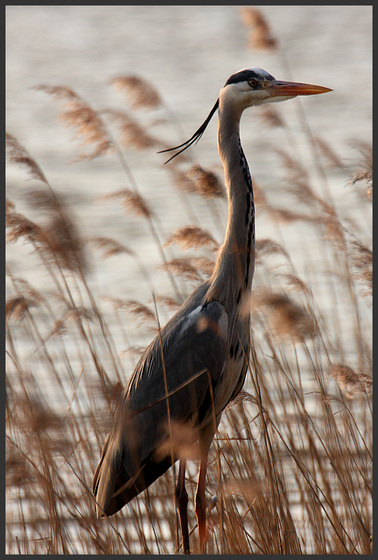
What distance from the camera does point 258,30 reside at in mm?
3016

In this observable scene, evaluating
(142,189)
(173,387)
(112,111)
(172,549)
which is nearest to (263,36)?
(112,111)

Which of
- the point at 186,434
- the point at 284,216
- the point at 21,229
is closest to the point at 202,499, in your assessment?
the point at 186,434

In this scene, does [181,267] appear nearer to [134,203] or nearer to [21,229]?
[134,203]

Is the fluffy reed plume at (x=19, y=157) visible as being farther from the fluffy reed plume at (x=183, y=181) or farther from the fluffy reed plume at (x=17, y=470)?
the fluffy reed plume at (x=17, y=470)

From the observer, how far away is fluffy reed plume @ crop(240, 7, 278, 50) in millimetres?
3002

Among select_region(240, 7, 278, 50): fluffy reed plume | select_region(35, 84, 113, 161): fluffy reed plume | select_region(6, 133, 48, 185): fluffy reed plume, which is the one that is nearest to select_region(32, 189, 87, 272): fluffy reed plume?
select_region(6, 133, 48, 185): fluffy reed plume

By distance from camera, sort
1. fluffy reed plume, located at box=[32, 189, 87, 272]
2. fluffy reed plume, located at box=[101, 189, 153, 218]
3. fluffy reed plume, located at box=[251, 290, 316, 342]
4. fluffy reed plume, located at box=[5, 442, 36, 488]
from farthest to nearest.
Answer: fluffy reed plume, located at box=[101, 189, 153, 218] → fluffy reed plume, located at box=[32, 189, 87, 272] → fluffy reed plume, located at box=[5, 442, 36, 488] → fluffy reed plume, located at box=[251, 290, 316, 342]

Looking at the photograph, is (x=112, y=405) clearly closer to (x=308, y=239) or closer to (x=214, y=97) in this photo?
(x=308, y=239)

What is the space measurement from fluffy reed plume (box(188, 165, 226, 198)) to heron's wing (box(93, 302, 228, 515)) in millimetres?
461

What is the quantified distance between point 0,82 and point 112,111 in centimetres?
62

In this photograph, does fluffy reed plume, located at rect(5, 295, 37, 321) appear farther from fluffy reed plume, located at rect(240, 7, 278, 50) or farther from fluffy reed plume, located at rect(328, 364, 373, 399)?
fluffy reed plume, located at rect(240, 7, 278, 50)

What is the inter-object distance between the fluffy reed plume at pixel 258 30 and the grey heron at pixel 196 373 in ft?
0.86

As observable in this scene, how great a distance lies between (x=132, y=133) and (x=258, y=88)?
0.63 meters

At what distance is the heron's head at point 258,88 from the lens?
3111mm
